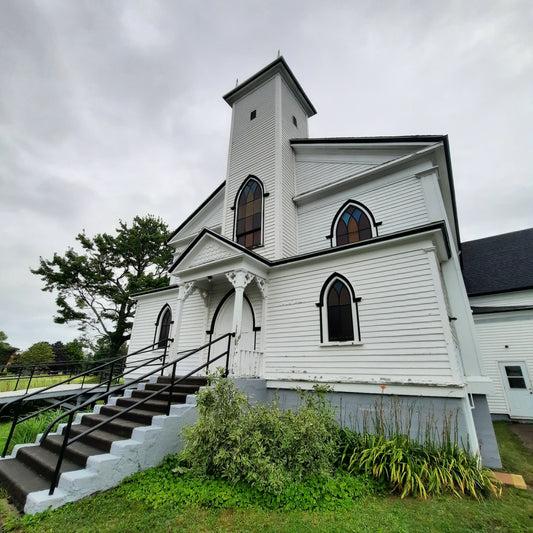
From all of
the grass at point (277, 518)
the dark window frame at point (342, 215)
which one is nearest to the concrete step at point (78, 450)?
the grass at point (277, 518)

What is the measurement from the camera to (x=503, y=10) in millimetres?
7859

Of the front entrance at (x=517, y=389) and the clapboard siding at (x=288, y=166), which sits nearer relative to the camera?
the clapboard siding at (x=288, y=166)

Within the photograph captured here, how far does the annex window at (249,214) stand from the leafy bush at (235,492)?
7322 mm

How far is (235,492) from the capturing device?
382 cm

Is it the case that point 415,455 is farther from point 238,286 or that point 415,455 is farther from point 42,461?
point 42,461

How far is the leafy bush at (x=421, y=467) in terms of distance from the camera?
4.11m

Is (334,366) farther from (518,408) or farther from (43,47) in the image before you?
(43,47)

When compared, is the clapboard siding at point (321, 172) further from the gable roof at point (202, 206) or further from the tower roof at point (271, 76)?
the tower roof at point (271, 76)

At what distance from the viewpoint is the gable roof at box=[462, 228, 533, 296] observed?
1323 cm

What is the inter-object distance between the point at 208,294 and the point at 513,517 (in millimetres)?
8879

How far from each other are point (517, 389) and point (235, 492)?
14144 mm

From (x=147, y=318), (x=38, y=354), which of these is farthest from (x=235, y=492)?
(x=38, y=354)

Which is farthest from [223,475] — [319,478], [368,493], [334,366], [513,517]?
[513,517]

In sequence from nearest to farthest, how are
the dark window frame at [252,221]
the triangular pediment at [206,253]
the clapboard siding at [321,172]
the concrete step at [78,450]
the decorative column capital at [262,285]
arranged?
the concrete step at [78,450] → the triangular pediment at [206,253] → the decorative column capital at [262,285] → the clapboard siding at [321,172] → the dark window frame at [252,221]
